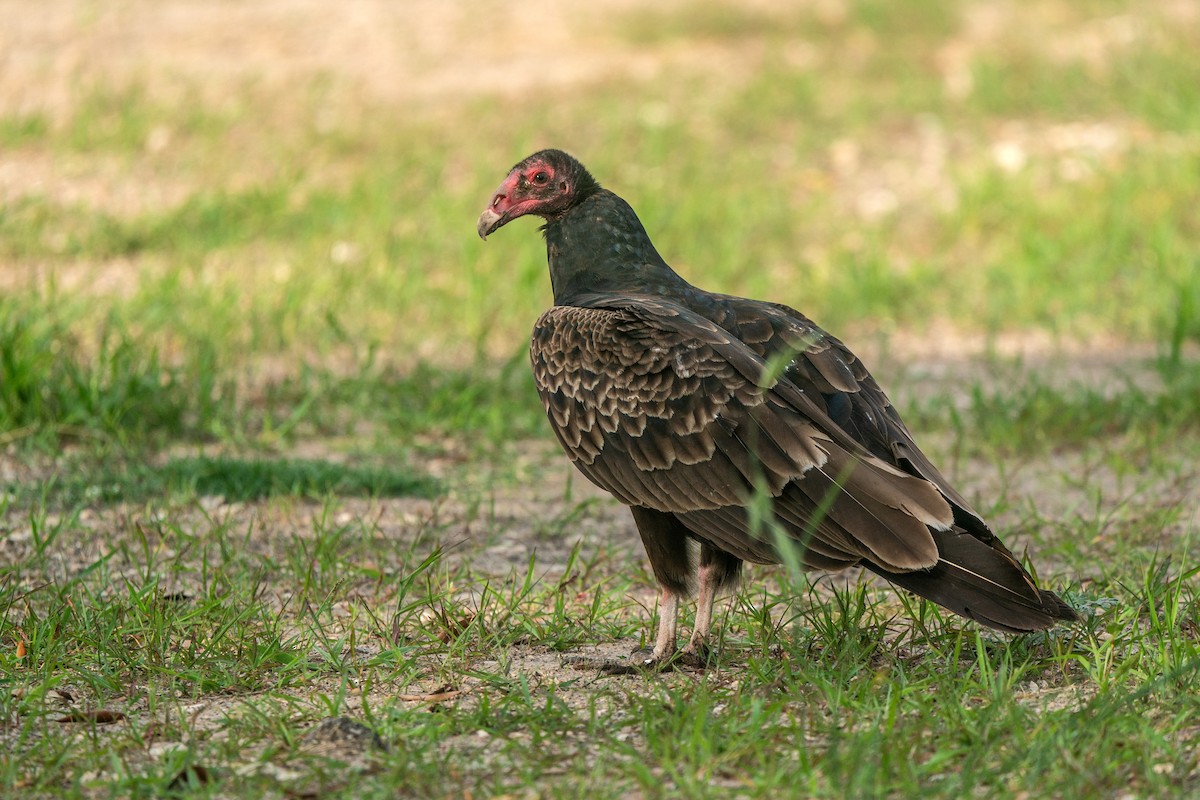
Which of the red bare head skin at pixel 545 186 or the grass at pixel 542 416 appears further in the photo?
the red bare head skin at pixel 545 186

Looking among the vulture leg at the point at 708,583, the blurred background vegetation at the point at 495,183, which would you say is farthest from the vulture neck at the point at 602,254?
the blurred background vegetation at the point at 495,183

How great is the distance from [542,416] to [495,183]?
3.56 metres

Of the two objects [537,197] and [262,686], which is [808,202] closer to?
[537,197]

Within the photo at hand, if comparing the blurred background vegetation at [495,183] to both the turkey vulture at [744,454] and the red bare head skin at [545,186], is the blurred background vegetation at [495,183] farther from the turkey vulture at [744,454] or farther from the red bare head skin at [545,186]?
the turkey vulture at [744,454]

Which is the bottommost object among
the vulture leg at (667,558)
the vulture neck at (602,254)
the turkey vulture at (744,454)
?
the vulture leg at (667,558)

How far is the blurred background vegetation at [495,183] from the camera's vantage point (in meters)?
6.78

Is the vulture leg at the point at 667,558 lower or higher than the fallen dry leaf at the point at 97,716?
higher

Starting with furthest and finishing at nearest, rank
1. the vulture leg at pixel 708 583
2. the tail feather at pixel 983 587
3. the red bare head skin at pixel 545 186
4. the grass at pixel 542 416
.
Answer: the red bare head skin at pixel 545 186, the vulture leg at pixel 708 583, the tail feather at pixel 983 587, the grass at pixel 542 416

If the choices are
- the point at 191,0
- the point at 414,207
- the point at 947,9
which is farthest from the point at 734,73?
the point at 191,0

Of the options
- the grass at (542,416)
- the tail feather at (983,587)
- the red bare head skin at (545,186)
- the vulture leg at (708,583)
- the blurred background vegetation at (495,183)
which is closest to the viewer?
the grass at (542,416)

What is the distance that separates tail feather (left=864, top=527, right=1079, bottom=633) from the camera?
10.9 ft

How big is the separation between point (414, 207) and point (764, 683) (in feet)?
20.2

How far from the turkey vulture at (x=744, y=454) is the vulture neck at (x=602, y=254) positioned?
76 millimetres

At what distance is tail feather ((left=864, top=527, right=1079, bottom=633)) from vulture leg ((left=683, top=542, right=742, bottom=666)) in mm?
510
